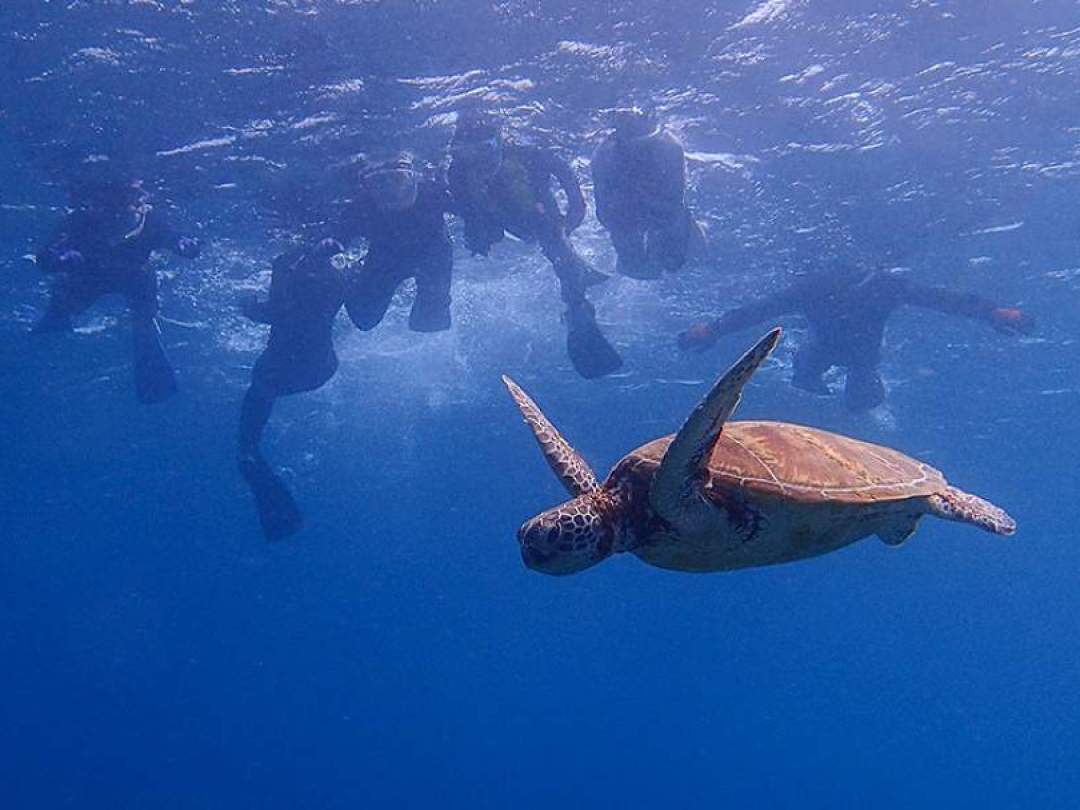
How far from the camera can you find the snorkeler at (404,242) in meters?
13.3

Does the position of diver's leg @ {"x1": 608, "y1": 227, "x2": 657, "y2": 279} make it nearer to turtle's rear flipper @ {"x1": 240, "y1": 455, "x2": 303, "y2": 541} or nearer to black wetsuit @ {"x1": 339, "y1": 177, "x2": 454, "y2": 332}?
black wetsuit @ {"x1": 339, "y1": 177, "x2": 454, "y2": 332}

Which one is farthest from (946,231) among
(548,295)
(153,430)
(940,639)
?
(940,639)

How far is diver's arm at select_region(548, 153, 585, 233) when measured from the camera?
13.0 m

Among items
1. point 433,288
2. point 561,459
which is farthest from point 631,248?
point 561,459

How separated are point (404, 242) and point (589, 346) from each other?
3698 mm

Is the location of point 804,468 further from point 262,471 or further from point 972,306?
point 262,471

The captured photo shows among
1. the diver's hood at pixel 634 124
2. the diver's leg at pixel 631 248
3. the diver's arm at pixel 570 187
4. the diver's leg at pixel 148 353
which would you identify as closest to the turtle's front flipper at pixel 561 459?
the diver's leg at pixel 631 248

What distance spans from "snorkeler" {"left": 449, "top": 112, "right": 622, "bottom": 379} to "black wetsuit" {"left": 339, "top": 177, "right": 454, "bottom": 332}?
2.00 ft

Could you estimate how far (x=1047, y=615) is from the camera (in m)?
66.3

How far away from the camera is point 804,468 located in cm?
450

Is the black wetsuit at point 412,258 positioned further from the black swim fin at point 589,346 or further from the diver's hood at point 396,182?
the black swim fin at point 589,346

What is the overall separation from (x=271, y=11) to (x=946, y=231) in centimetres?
1282

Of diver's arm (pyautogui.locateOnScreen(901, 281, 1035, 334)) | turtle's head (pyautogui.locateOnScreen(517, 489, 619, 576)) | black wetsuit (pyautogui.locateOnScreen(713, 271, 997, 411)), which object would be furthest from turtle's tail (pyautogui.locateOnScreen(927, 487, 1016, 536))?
black wetsuit (pyautogui.locateOnScreen(713, 271, 997, 411))

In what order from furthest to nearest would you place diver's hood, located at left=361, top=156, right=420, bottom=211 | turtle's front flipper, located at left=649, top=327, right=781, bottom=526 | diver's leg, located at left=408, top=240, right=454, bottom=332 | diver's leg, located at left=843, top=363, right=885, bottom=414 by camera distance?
diver's leg, located at left=843, top=363, right=885, bottom=414, diver's leg, located at left=408, top=240, right=454, bottom=332, diver's hood, located at left=361, top=156, right=420, bottom=211, turtle's front flipper, located at left=649, top=327, right=781, bottom=526
